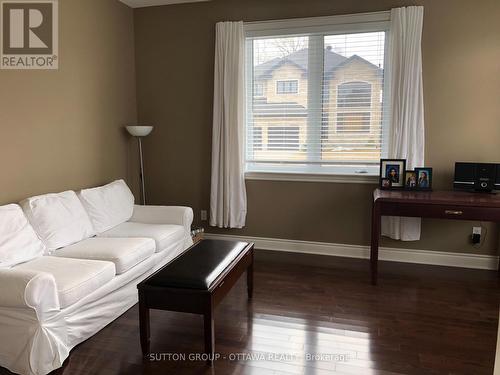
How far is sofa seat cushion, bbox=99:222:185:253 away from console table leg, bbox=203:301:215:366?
1.20 m

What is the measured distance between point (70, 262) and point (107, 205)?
1.08 meters

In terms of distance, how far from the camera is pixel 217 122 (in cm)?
430

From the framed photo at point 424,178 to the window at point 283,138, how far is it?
1.23 metres

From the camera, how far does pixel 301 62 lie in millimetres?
4148

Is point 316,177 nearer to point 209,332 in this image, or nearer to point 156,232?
point 156,232

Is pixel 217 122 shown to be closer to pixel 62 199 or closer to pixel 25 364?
pixel 62 199

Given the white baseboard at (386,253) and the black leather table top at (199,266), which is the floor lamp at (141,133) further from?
the black leather table top at (199,266)

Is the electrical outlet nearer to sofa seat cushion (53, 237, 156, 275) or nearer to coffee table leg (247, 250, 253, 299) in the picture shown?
coffee table leg (247, 250, 253, 299)

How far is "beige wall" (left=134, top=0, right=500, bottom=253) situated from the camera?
144 inches

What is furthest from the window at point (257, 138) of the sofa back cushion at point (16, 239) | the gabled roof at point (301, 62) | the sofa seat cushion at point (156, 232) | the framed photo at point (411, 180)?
the sofa back cushion at point (16, 239)

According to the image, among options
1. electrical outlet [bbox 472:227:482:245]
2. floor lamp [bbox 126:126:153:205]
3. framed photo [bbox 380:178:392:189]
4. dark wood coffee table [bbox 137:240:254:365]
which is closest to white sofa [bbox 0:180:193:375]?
dark wood coffee table [bbox 137:240:254:365]

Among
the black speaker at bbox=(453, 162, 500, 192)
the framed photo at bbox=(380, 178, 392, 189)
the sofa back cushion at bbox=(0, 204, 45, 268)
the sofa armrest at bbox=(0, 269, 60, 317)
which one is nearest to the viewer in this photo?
the sofa armrest at bbox=(0, 269, 60, 317)

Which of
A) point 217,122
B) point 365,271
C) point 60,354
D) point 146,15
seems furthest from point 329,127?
point 60,354

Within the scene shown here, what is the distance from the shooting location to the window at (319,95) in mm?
3959
